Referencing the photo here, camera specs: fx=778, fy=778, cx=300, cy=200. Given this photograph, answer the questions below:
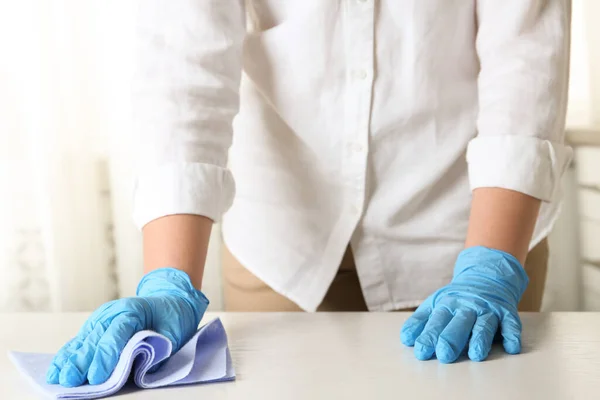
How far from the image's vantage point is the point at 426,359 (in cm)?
86

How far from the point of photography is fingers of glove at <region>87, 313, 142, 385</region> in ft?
2.63

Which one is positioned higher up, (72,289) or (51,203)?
(51,203)

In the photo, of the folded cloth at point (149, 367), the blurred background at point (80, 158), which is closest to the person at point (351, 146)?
the folded cloth at point (149, 367)

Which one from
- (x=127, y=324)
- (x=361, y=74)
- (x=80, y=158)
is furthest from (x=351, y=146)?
(x=80, y=158)

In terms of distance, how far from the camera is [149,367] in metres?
0.82

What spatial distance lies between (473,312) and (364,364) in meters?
0.15

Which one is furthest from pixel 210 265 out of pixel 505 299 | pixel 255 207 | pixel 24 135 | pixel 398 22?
pixel 505 299

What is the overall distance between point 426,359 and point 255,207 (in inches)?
18.4

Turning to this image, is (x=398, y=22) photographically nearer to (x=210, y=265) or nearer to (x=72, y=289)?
(x=210, y=265)

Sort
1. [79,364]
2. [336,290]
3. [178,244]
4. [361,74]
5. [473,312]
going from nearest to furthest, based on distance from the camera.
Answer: [79,364], [473,312], [178,244], [361,74], [336,290]

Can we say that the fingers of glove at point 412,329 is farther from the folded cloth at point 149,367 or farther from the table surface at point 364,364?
the folded cloth at point 149,367

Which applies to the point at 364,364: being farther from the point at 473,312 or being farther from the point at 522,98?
the point at 522,98

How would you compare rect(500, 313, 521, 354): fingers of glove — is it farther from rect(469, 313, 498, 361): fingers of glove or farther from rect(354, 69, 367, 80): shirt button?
rect(354, 69, 367, 80): shirt button

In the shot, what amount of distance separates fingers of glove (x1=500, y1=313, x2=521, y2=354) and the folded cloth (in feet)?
1.02
